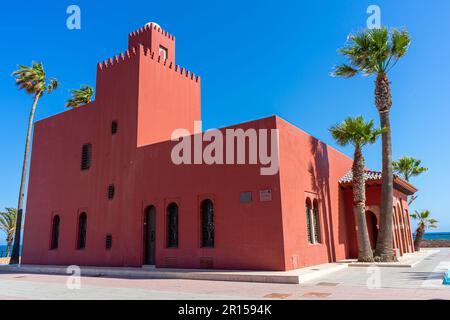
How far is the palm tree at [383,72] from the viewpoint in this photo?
14.6 m

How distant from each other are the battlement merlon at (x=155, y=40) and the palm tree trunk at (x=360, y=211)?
10479mm

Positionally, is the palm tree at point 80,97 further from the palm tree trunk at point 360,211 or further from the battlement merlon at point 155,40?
the palm tree trunk at point 360,211

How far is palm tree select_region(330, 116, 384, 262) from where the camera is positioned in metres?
14.8

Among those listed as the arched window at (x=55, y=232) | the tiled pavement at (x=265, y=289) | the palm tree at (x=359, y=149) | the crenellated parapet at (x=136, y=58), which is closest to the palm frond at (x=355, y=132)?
the palm tree at (x=359, y=149)

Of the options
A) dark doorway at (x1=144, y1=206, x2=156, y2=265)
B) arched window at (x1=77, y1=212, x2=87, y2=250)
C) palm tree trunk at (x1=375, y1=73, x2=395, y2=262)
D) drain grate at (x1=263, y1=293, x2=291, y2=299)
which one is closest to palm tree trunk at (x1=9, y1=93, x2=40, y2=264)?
arched window at (x1=77, y1=212, x2=87, y2=250)

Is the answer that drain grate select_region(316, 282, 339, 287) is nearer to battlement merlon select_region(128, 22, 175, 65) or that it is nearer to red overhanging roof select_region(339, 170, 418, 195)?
red overhanging roof select_region(339, 170, 418, 195)

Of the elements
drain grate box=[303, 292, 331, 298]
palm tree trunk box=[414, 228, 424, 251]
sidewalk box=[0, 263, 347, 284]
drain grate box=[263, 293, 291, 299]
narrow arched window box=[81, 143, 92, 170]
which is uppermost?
narrow arched window box=[81, 143, 92, 170]

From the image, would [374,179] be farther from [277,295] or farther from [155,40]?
[155,40]

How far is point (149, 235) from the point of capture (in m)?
14.7

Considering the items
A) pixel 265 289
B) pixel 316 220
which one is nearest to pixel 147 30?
pixel 316 220

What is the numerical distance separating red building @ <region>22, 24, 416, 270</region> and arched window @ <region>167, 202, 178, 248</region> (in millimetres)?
40

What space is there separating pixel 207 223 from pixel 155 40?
10.3 metres

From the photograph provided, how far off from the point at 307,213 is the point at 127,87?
993cm
